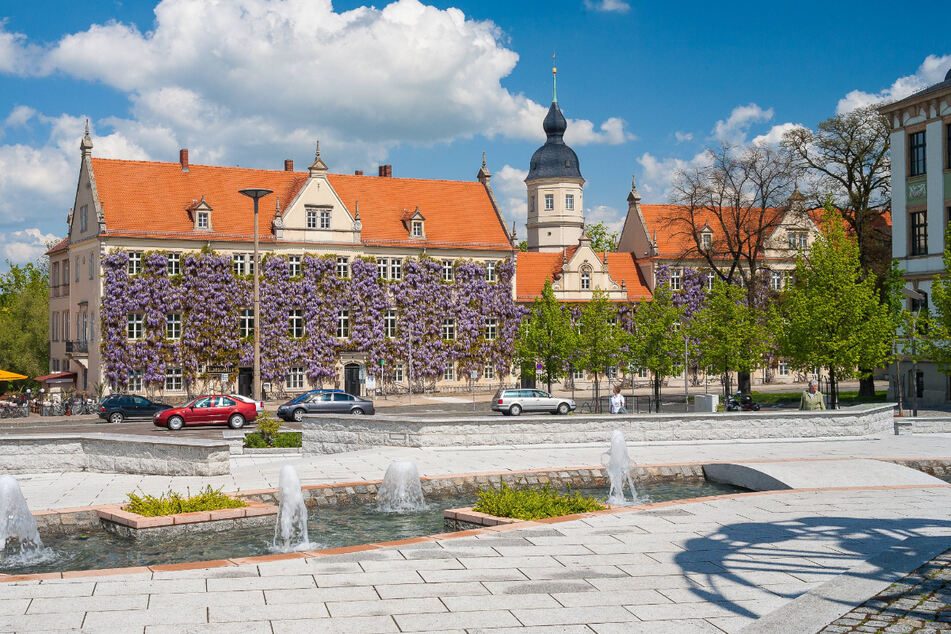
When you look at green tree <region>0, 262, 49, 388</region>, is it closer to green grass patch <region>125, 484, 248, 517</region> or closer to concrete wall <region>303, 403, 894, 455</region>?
concrete wall <region>303, 403, 894, 455</region>

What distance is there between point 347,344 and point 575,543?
163 ft

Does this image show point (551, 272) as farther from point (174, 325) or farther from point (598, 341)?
point (174, 325)

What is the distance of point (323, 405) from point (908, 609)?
34.6 meters

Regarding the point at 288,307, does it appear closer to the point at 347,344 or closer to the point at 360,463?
the point at 347,344

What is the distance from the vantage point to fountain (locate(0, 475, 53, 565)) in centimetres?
1256

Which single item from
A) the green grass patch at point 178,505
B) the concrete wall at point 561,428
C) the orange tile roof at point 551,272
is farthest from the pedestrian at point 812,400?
the orange tile roof at point 551,272

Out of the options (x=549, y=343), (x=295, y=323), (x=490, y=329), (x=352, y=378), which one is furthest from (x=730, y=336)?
(x=295, y=323)

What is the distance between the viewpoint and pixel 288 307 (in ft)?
193

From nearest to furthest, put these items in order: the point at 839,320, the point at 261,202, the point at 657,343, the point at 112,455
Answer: the point at 112,455 → the point at 839,320 → the point at 657,343 → the point at 261,202

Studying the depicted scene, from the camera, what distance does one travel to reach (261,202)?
60.7 m

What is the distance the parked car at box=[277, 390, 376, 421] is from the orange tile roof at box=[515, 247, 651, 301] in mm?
27364

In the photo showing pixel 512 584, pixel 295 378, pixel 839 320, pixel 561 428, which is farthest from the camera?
pixel 295 378

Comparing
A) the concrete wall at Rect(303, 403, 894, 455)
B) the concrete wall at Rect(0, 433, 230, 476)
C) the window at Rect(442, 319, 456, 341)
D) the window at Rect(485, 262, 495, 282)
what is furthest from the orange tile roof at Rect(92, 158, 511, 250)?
the concrete wall at Rect(0, 433, 230, 476)

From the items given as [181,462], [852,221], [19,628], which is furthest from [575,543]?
[852,221]
